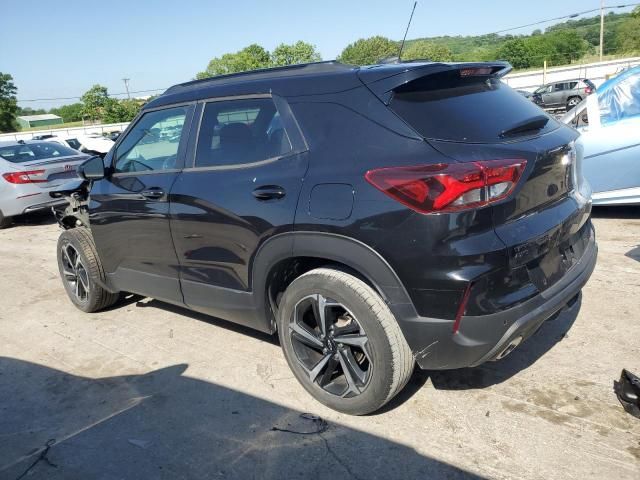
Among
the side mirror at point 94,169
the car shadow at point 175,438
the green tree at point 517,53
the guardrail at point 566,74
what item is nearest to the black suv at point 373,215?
the car shadow at point 175,438

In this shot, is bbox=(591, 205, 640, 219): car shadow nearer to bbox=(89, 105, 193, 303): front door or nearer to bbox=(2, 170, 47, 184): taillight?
bbox=(89, 105, 193, 303): front door

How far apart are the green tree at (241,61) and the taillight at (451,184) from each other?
75.7 m

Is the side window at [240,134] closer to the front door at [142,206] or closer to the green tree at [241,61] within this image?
the front door at [142,206]

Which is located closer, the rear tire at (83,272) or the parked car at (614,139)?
the rear tire at (83,272)

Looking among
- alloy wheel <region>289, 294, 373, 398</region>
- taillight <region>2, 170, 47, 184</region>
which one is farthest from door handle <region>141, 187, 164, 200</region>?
taillight <region>2, 170, 47, 184</region>

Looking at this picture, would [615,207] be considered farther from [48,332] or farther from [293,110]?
[48,332]

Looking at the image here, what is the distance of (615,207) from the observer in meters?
7.09

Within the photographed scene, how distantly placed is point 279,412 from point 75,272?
2.87m

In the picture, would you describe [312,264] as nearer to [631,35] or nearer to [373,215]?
[373,215]

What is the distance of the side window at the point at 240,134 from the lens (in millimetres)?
3115

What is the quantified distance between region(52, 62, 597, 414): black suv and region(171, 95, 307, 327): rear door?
0.01m

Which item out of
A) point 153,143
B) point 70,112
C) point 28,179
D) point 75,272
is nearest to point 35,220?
point 28,179

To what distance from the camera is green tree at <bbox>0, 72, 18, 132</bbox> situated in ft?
257

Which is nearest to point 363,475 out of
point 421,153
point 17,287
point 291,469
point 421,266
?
point 291,469
